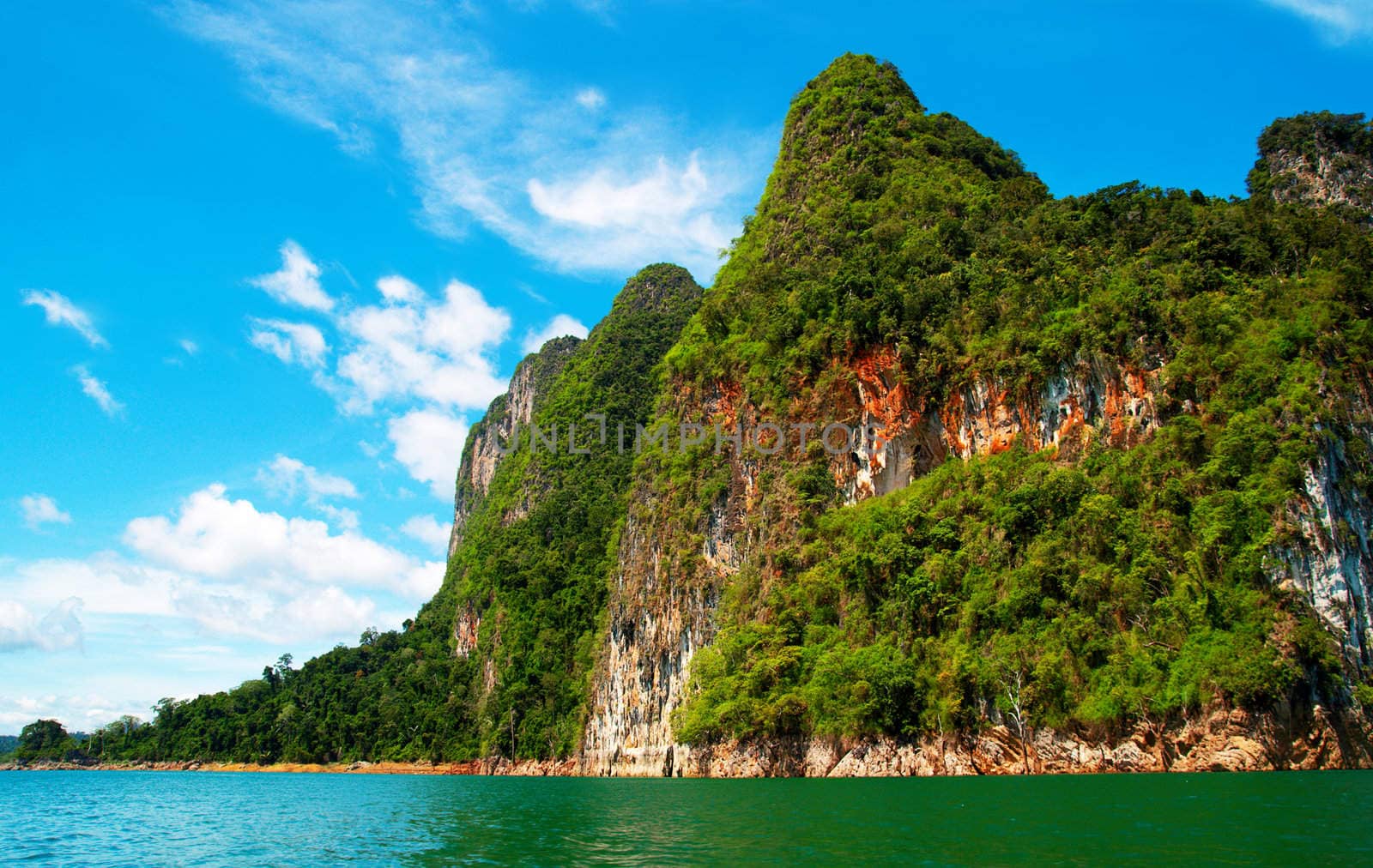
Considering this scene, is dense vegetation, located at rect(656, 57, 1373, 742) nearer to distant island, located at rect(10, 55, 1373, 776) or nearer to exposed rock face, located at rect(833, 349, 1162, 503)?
distant island, located at rect(10, 55, 1373, 776)

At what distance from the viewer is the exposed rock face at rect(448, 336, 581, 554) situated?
126438mm

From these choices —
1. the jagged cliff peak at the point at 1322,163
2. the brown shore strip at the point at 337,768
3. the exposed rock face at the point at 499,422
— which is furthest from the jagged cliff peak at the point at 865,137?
the exposed rock face at the point at 499,422

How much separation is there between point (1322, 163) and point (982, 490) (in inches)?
1653

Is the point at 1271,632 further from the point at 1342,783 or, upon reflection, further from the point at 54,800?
the point at 54,800

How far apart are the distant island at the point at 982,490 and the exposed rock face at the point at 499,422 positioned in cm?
5526

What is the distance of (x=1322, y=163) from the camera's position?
60.2 m

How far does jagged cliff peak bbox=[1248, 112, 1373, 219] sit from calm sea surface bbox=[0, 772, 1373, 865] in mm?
48327

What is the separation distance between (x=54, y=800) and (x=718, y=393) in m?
40.7

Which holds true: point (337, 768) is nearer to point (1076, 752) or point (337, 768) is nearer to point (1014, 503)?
point (1014, 503)

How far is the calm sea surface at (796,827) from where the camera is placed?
13.3 meters

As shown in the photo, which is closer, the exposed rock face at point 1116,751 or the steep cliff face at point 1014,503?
the exposed rock face at point 1116,751

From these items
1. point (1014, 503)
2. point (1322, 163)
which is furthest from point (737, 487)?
point (1322, 163)

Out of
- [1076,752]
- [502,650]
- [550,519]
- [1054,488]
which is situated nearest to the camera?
[1076,752]

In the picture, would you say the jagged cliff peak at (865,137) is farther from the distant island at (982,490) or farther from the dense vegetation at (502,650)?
the dense vegetation at (502,650)
